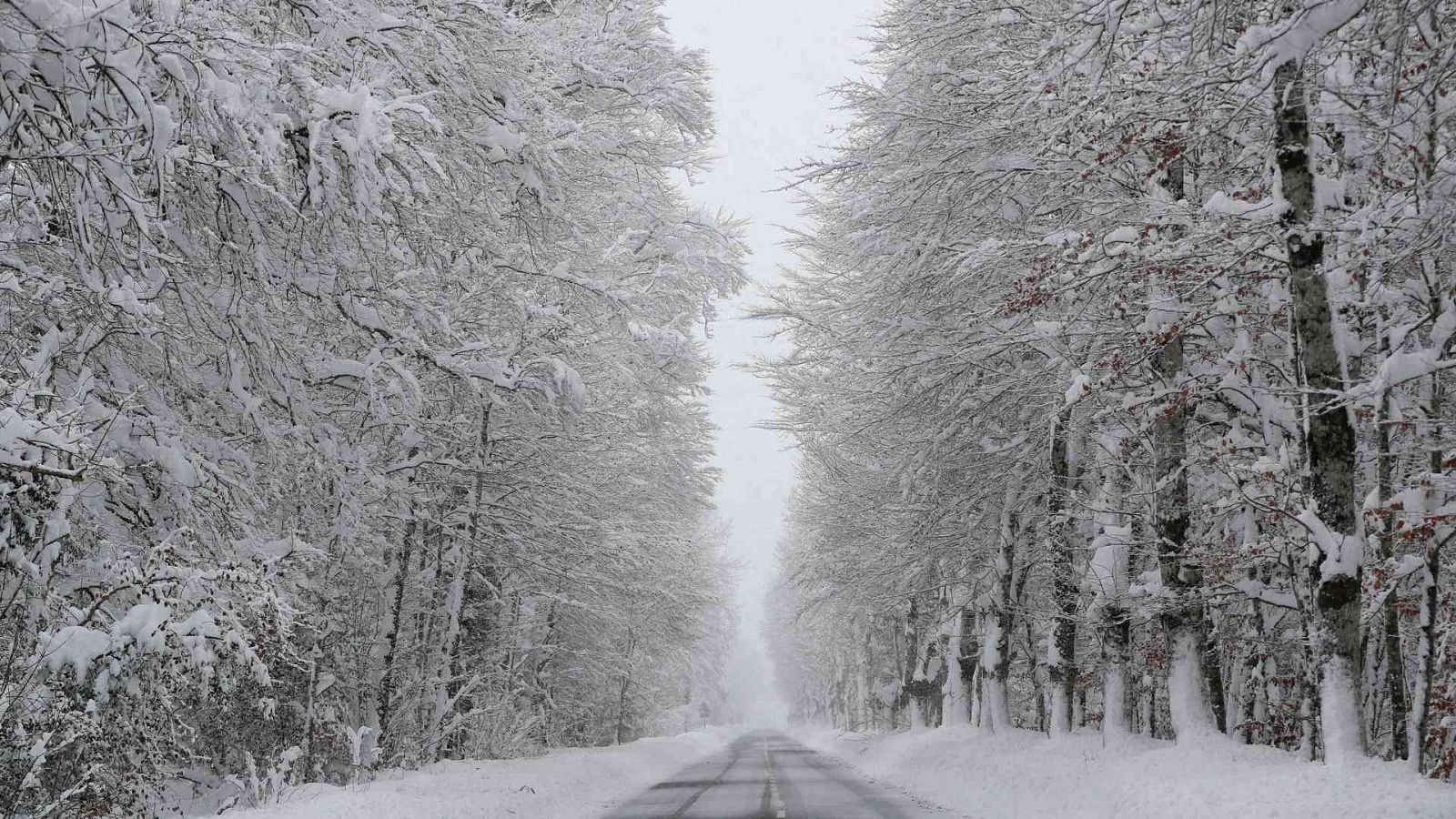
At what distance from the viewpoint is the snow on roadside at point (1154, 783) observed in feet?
22.4

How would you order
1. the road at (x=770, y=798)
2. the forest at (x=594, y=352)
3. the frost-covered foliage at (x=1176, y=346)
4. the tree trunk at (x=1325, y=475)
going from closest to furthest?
the forest at (x=594, y=352) < the frost-covered foliage at (x=1176, y=346) < the tree trunk at (x=1325, y=475) < the road at (x=770, y=798)

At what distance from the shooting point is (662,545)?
22344 mm

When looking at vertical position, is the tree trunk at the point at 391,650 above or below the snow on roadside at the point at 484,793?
above

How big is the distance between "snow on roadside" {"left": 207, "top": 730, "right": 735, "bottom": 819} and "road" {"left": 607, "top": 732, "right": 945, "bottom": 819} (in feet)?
2.85

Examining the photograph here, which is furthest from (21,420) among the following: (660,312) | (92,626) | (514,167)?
(660,312)

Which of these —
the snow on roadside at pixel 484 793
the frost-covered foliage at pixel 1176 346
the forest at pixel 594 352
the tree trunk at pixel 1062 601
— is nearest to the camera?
the forest at pixel 594 352

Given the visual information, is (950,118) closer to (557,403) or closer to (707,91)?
(707,91)

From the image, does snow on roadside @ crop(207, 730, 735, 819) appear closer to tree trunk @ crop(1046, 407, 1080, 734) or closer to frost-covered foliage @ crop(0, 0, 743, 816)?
frost-covered foliage @ crop(0, 0, 743, 816)

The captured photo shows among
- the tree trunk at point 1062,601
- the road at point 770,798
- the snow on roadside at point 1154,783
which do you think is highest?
the tree trunk at point 1062,601

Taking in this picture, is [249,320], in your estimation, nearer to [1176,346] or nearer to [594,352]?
[594,352]

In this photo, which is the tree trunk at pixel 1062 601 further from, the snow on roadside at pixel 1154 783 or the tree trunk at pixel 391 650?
the tree trunk at pixel 391 650

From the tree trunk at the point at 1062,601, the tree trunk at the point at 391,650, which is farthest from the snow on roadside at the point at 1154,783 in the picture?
the tree trunk at the point at 391,650

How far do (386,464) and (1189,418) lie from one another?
993 cm

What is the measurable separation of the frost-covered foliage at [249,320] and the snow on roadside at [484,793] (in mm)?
735
